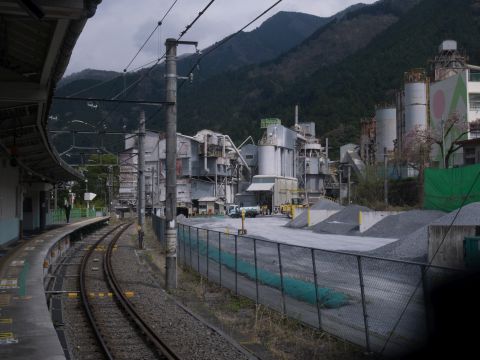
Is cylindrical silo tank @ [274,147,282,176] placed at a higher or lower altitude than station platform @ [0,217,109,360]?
higher

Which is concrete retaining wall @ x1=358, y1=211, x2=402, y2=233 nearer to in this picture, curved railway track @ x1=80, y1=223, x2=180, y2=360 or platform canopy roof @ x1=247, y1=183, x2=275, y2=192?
curved railway track @ x1=80, y1=223, x2=180, y2=360

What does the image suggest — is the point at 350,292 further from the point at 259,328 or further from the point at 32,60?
the point at 32,60

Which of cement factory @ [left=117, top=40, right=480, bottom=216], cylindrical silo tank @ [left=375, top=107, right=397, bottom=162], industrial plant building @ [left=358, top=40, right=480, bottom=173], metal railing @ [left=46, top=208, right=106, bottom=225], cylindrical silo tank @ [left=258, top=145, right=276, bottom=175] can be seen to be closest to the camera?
metal railing @ [left=46, top=208, right=106, bottom=225]

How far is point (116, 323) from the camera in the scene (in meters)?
14.0

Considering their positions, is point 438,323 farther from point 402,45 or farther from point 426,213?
point 402,45

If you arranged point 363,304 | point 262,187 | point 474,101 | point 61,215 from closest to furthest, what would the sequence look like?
point 363,304 → point 474,101 → point 61,215 → point 262,187

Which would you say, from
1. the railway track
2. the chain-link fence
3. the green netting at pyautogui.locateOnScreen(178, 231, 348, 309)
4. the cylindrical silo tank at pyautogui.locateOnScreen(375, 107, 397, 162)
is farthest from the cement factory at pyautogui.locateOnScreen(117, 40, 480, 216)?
the chain-link fence

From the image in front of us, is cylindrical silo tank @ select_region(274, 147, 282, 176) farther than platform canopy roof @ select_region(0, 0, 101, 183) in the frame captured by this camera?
Yes

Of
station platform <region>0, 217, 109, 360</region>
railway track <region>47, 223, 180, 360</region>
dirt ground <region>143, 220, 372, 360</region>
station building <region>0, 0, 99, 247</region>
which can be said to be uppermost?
station building <region>0, 0, 99, 247</region>

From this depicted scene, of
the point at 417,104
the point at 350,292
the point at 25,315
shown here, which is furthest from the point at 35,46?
the point at 417,104

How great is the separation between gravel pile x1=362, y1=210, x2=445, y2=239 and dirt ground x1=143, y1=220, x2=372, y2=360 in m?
19.0

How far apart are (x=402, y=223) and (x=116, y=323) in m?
25.2

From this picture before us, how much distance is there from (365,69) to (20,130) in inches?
6772

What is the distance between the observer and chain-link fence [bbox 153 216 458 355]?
327 inches
